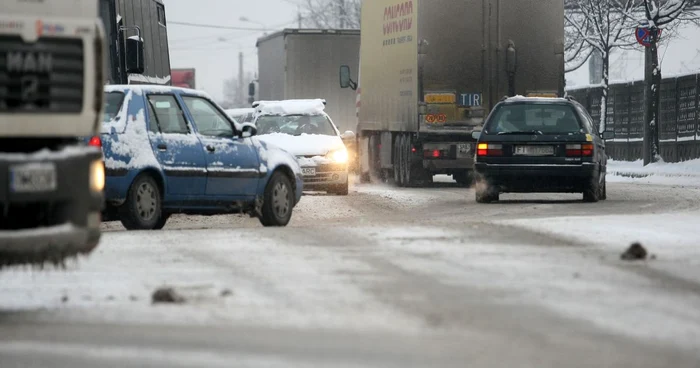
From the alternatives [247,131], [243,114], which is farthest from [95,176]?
[243,114]

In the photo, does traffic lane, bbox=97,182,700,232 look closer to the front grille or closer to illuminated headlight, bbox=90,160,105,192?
illuminated headlight, bbox=90,160,105,192

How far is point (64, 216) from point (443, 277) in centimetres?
258

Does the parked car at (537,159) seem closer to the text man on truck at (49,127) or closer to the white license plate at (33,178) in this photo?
the text man on truck at (49,127)

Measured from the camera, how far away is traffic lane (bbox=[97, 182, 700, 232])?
739 inches

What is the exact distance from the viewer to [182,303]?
9.14 metres

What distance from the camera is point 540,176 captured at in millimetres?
21297

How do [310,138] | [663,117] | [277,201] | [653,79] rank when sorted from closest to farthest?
[277,201]
[310,138]
[653,79]
[663,117]

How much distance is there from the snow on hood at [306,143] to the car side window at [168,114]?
8.12m

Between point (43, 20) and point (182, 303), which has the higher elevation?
point (43, 20)

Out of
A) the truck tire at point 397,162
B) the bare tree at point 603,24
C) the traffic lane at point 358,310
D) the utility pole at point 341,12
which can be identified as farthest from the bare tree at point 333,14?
the traffic lane at point 358,310

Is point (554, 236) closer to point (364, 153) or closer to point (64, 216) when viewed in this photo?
point (64, 216)

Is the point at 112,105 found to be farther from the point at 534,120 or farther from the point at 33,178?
the point at 534,120

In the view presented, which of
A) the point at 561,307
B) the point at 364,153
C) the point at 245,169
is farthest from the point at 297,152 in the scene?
the point at 561,307

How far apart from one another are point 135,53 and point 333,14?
8688cm
